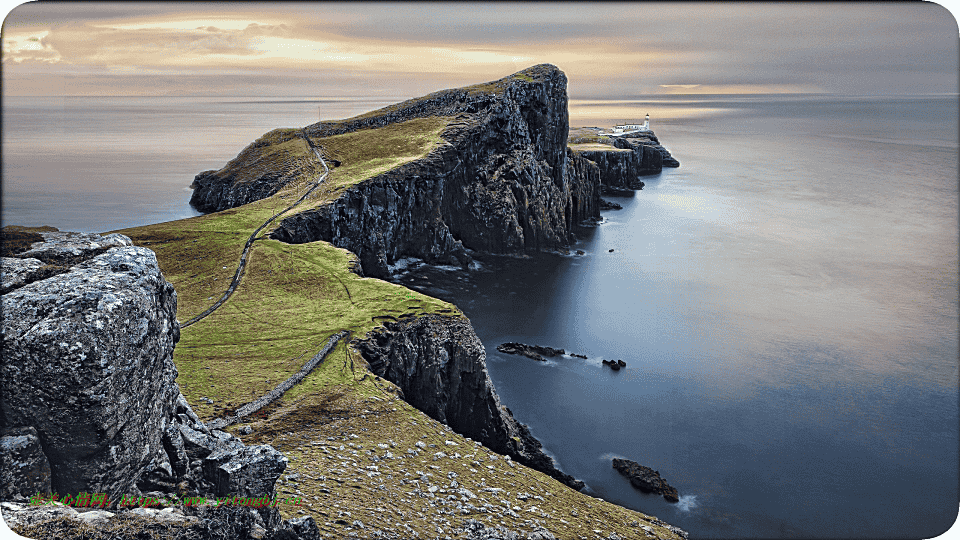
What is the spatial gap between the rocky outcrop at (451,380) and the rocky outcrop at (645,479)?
5.06m

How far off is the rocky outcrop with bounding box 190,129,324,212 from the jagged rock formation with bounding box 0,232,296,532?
110160mm

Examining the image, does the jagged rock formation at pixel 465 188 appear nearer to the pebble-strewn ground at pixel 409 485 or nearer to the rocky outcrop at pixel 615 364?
the rocky outcrop at pixel 615 364

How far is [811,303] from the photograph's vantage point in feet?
350

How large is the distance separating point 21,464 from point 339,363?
111 feet

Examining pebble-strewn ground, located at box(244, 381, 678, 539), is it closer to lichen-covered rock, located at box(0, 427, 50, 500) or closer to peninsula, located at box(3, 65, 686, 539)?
peninsula, located at box(3, 65, 686, 539)

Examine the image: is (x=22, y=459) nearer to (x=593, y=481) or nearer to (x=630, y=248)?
(x=593, y=481)

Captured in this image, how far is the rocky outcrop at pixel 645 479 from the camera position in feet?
177

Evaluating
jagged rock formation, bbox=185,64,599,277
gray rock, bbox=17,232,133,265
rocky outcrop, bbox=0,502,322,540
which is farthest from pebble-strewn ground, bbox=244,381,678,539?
jagged rock formation, bbox=185,64,599,277

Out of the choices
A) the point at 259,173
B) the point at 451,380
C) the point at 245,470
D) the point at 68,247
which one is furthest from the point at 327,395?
the point at 259,173

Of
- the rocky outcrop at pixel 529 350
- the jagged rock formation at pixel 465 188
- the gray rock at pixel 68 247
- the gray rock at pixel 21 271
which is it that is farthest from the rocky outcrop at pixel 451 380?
the jagged rock formation at pixel 465 188

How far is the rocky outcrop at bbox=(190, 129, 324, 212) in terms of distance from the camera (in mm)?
134250

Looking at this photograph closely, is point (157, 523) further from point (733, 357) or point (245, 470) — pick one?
point (733, 357)

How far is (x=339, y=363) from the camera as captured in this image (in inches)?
1945

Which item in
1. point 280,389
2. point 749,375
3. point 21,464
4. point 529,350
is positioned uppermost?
point 21,464
